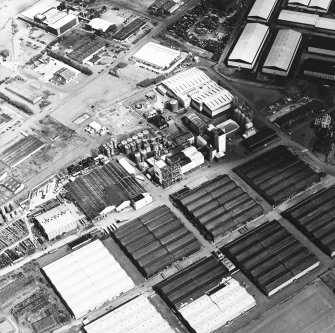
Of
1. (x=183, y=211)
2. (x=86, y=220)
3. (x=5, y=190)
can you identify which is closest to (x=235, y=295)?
(x=183, y=211)

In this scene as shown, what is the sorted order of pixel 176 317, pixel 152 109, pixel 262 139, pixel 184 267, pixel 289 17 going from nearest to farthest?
pixel 176 317
pixel 184 267
pixel 262 139
pixel 152 109
pixel 289 17

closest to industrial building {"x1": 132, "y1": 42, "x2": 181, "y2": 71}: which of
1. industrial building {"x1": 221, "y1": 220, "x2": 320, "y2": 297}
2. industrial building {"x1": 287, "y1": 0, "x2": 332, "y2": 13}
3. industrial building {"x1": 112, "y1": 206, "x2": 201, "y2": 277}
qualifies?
industrial building {"x1": 287, "y1": 0, "x2": 332, "y2": 13}

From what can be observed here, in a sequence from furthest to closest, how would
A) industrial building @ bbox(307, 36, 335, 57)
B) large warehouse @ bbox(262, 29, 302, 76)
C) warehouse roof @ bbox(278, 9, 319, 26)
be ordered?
warehouse roof @ bbox(278, 9, 319, 26) → industrial building @ bbox(307, 36, 335, 57) → large warehouse @ bbox(262, 29, 302, 76)

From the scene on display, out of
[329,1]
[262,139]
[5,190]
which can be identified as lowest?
[5,190]

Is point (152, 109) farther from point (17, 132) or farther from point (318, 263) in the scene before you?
point (318, 263)

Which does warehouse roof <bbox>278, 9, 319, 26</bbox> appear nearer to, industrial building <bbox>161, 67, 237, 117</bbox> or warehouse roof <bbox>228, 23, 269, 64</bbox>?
warehouse roof <bbox>228, 23, 269, 64</bbox>

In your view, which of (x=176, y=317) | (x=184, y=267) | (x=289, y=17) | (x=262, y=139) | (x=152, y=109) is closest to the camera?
(x=176, y=317)
